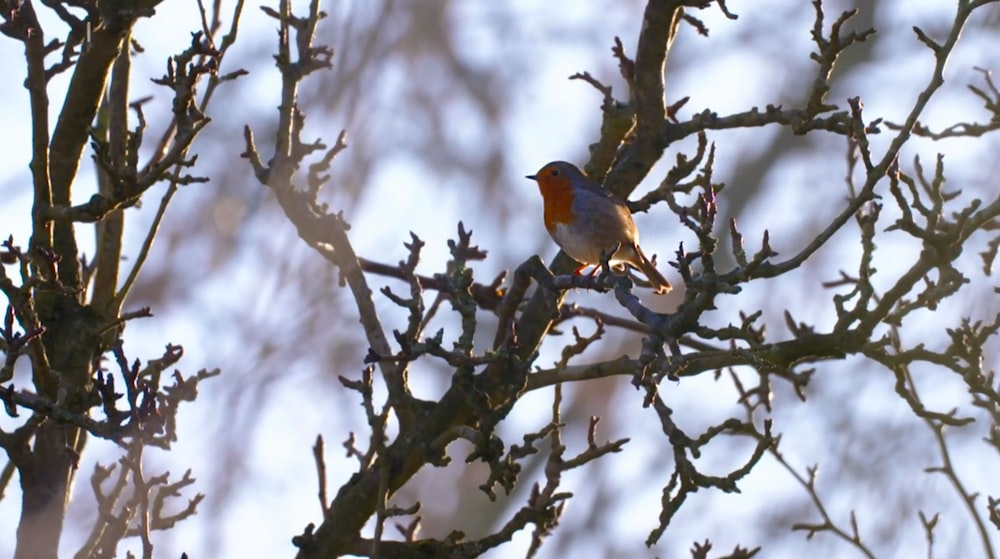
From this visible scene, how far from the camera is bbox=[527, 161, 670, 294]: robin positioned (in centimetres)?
530

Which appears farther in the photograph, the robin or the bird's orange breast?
the bird's orange breast

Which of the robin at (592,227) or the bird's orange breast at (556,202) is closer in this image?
the robin at (592,227)

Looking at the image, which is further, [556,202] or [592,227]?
[556,202]

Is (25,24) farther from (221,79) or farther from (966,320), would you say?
(966,320)

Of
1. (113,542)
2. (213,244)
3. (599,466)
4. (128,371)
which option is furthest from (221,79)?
(599,466)

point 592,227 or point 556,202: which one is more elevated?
point 556,202

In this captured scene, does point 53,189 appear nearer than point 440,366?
Yes

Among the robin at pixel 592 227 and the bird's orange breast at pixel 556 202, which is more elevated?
the bird's orange breast at pixel 556 202

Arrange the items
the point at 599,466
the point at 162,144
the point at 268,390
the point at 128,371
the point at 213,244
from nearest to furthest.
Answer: the point at 128,371
the point at 162,144
the point at 268,390
the point at 213,244
the point at 599,466

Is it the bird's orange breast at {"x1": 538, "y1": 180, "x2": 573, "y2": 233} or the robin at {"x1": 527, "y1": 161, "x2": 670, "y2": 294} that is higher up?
the bird's orange breast at {"x1": 538, "y1": 180, "x2": 573, "y2": 233}

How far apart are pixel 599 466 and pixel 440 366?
1850 millimetres

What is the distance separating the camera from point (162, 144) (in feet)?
14.7

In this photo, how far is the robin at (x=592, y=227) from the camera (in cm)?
530

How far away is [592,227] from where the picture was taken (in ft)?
17.6
